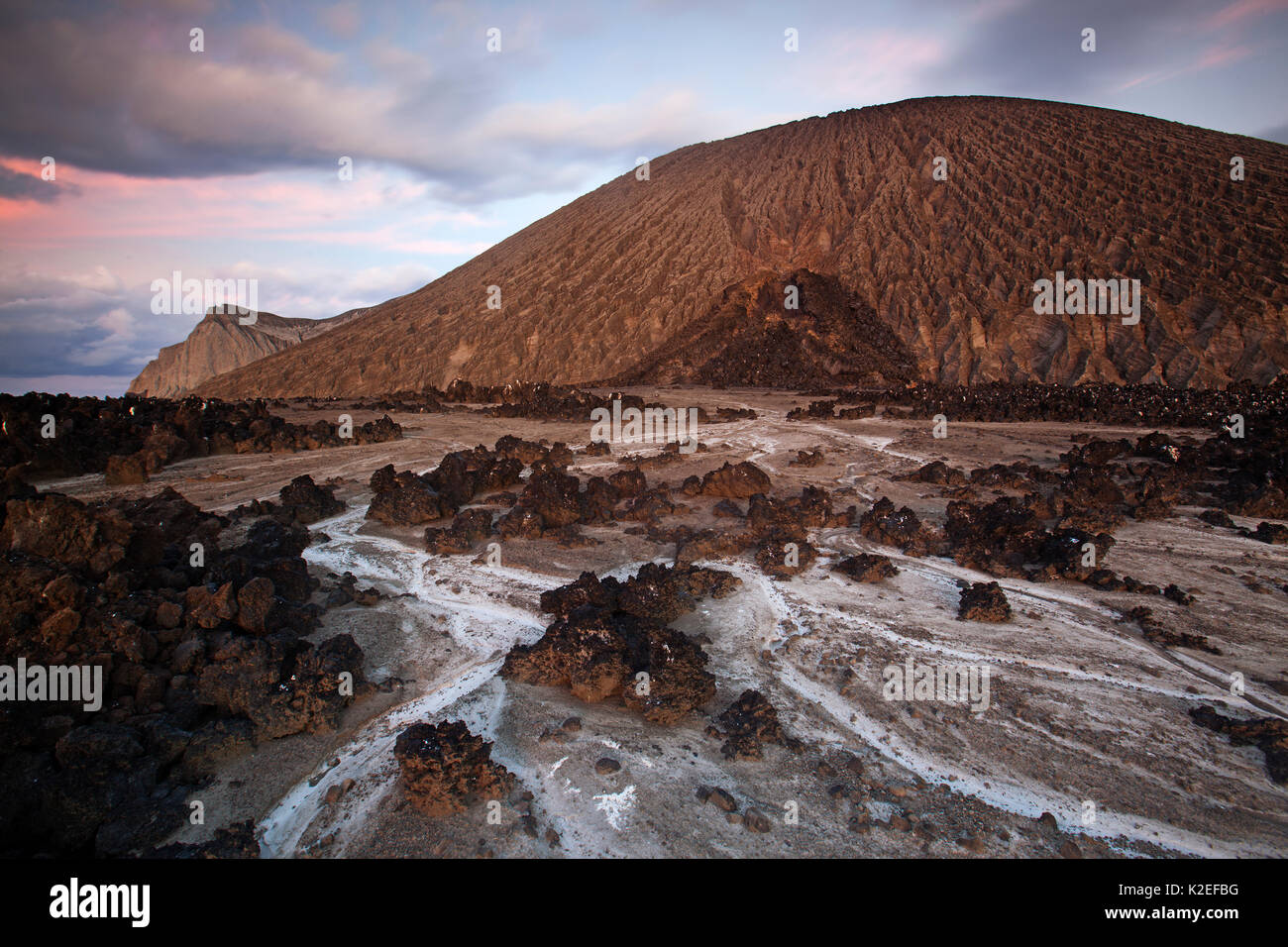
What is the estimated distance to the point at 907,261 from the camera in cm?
2973

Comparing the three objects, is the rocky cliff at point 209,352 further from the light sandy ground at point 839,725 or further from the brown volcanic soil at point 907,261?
the light sandy ground at point 839,725

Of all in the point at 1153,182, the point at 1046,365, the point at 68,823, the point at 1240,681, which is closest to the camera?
the point at 68,823

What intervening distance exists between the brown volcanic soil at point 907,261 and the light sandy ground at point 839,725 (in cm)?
1848

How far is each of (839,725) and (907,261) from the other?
2934 cm

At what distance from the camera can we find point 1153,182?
90.5 ft

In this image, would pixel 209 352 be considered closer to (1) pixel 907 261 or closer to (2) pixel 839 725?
(1) pixel 907 261

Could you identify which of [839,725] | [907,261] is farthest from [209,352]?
[839,725]

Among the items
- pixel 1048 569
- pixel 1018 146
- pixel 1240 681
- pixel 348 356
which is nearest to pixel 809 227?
pixel 1018 146

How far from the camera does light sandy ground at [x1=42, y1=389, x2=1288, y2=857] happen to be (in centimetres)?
405

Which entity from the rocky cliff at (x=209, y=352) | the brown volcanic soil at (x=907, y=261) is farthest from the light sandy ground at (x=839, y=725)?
the rocky cliff at (x=209, y=352)

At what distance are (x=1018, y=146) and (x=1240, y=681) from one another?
35582 millimetres

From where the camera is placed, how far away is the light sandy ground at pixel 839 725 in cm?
405
